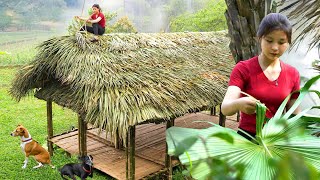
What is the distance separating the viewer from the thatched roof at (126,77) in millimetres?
4934

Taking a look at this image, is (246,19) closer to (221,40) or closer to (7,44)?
(221,40)

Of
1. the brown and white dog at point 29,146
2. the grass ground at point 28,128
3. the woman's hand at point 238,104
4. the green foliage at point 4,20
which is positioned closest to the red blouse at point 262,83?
the woman's hand at point 238,104

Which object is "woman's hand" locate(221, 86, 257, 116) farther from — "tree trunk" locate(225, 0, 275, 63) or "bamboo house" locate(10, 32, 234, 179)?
"bamboo house" locate(10, 32, 234, 179)

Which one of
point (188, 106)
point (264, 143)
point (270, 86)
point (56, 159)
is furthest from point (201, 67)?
point (264, 143)

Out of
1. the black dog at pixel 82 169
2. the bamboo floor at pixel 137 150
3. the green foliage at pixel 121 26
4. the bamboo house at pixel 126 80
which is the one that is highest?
the green foliage at pixel 121 26

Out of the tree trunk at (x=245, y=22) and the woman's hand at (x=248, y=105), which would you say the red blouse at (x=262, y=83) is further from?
the tree trunk at (x=245, y=22)

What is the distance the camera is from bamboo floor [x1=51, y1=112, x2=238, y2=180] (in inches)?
226

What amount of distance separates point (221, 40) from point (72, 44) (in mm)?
3949

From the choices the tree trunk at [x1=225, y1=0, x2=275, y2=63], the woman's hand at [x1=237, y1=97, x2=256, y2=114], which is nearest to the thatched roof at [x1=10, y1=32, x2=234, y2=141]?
the tree trunk at [x1=225, y1=0, x2=275, y2=63]

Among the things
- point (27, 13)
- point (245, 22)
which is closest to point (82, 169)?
point (245, 22)

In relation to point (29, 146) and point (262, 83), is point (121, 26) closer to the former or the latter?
point (29, 146)

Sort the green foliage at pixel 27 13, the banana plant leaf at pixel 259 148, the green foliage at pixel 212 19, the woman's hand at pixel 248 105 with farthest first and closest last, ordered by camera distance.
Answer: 1. the green foliage at pixel 27 13
2. the green foliage at pixel 212 19
3. the woman's hand at pixel 248 105
4. the banana plant leaf at pixel 259 148

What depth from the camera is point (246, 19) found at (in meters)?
1.94

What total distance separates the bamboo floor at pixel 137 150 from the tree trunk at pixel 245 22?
12.6ft
